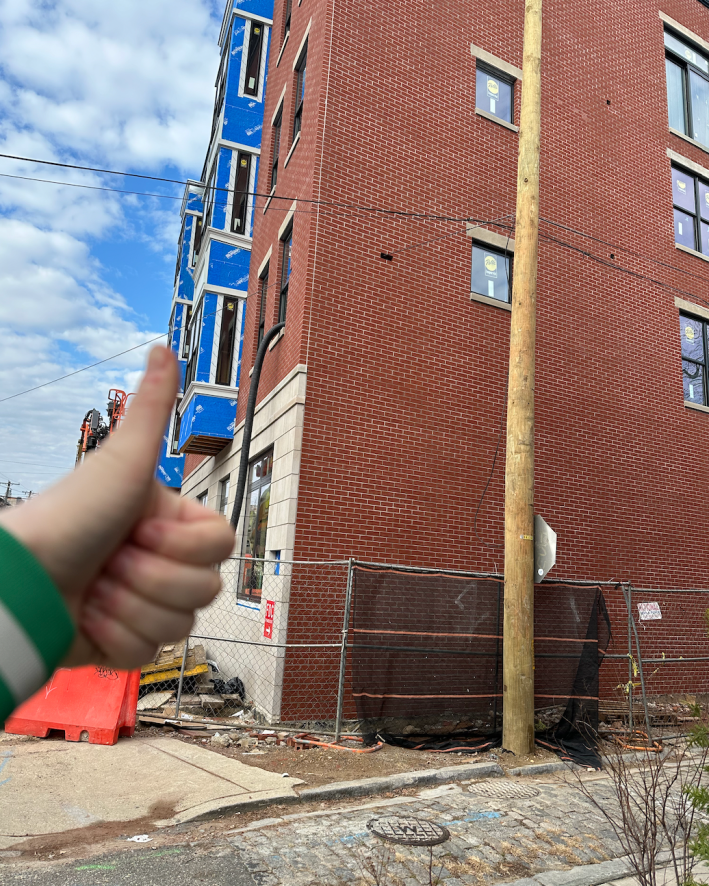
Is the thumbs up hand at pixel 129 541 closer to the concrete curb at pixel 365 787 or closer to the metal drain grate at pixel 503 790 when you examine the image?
the concrete curb at pixel 365 787

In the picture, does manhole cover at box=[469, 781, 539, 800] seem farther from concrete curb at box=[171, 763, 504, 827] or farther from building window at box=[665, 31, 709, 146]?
building window at box=[665, 31, 709, 146]

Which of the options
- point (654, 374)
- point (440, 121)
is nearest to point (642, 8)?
point (440, 121)

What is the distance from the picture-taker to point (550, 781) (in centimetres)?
694

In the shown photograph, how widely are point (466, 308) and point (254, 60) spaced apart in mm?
10725

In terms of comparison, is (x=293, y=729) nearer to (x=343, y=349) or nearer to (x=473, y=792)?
(x=473, y=792)

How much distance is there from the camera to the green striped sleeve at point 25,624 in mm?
762

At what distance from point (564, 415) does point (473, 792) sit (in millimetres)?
6724

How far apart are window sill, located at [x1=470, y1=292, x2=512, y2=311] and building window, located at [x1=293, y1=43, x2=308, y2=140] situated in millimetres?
4402

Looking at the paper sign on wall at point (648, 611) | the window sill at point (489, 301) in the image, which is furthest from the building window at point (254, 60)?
the paper sign on wall at point (648, 611)

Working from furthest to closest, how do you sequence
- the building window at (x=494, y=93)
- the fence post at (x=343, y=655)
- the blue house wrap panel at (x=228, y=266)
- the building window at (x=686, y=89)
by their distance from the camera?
the building window at (x=686, y=89) < the blue house wrap panel at (x=228, y=266) < the building window at (x=494, y=93) < the fence post at (x=343, y=655)

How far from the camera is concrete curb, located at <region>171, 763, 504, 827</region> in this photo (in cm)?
553

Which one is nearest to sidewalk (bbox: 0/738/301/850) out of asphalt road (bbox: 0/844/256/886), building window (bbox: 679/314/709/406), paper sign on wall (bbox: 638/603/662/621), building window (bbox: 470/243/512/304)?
asphalt road (bbox: 0/844/256/886)

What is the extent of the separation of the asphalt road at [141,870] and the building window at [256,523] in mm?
5707

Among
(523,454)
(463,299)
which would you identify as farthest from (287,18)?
(523,454)
